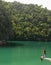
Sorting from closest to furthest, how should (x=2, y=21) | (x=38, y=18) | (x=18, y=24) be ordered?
(x=2, y=21) → (x=18, y=24) → (x=38, y=18)

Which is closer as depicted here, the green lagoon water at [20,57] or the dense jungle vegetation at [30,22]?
the green lagoon water at [20,57]

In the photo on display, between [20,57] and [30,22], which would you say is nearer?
[20,57]

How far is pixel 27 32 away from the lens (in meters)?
48.9

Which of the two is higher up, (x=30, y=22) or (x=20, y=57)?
(x=30, y=22)

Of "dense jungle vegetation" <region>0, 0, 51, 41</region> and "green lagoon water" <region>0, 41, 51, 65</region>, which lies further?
"dense jungle vegetation" <region>0, 0, 51, 41</region>

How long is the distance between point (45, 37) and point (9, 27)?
1982 cm

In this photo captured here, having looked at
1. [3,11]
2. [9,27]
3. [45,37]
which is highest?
[3,11]

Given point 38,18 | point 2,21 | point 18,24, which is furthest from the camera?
point 38,18

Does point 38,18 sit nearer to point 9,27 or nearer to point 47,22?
point 47,22

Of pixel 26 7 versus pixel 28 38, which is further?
pixel 26 7

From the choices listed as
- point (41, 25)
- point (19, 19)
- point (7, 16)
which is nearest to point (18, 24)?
point (19, 19)

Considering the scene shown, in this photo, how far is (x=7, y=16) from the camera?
32.2 metres

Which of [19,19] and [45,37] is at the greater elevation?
[19,19]

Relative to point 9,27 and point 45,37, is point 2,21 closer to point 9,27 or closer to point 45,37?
point 9,27
